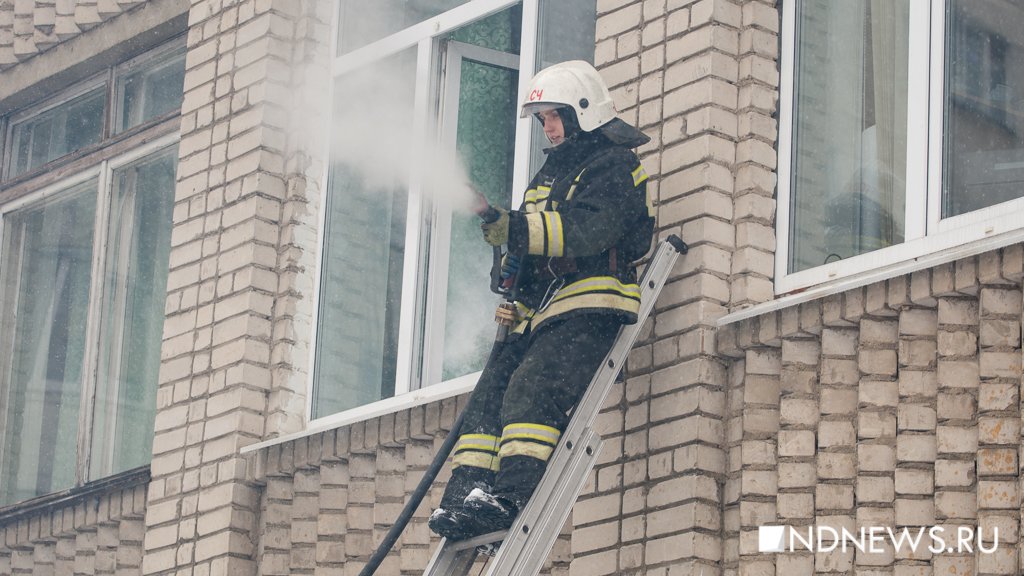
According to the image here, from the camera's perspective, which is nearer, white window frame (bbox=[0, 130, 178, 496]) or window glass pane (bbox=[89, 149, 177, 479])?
window glass pane (bbox=[89, 149, 177, 479])

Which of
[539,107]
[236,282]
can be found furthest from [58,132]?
[539,107]

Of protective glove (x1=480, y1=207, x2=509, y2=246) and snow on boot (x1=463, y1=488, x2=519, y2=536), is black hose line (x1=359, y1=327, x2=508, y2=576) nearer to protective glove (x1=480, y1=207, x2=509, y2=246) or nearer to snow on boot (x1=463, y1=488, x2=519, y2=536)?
snow on boot (x1=463, y1=488, x2=519, y2=536)

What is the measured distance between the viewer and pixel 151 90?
10281 millimetres

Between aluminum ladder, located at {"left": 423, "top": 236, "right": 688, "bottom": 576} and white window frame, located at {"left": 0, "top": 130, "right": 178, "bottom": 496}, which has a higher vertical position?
white window frame, located at {"left": 0, "top": 130, "right": 178, "bottom": 496}

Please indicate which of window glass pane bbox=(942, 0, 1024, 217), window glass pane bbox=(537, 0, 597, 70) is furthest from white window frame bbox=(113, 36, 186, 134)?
window glass pane bbox=(942, 0, 1024, 217)

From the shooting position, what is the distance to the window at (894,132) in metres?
5.96

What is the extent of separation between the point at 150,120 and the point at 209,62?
3.23ft

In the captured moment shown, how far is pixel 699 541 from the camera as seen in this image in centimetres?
620

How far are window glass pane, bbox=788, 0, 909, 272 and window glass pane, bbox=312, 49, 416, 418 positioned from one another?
2.21m

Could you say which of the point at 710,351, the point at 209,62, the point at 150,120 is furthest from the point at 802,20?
the point at 150,120

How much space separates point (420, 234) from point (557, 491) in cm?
238

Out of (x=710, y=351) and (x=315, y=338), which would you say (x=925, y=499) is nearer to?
(x=710, y=351)

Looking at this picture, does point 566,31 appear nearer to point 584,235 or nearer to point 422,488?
point 584,235

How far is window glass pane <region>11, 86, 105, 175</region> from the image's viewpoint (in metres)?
10.7
